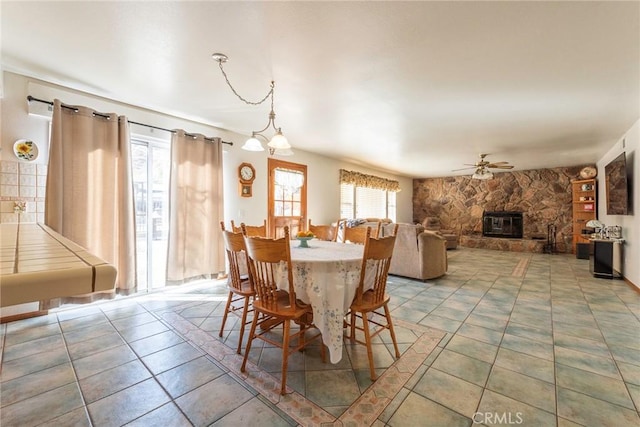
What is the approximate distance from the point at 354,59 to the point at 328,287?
1860mm

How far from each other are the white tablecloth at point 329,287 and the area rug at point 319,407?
312mm

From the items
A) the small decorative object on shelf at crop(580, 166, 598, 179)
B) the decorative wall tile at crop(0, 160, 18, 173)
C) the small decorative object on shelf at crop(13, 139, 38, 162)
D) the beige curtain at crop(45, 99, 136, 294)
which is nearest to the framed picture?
the beige curtain at crop(45, 99, 136, 294)

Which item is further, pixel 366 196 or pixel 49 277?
pixel 366 196

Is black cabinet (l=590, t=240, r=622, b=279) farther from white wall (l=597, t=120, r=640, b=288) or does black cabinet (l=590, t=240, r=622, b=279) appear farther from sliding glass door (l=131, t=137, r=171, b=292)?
sliding glass door (l=131, t=137, r=171, b=292)

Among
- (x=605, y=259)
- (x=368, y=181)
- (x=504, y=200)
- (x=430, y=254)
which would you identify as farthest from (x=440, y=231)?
(x=430, y=254)

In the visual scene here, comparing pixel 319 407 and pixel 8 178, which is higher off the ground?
pixel 8 178

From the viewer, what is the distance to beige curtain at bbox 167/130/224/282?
3701 mm

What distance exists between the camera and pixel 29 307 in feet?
9.07

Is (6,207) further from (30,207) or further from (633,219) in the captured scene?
(633,219)

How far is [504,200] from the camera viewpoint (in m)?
8.19

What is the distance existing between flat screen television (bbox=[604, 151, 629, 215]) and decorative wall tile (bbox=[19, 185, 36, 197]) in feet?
24.2

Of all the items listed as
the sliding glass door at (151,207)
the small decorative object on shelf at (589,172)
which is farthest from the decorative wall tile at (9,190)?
the small decorative object on shelf at (589,172)

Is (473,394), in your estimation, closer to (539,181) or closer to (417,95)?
(417,95)

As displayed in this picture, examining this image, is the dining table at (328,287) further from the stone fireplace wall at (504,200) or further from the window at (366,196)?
the stone fireplace wall at (504,200)
